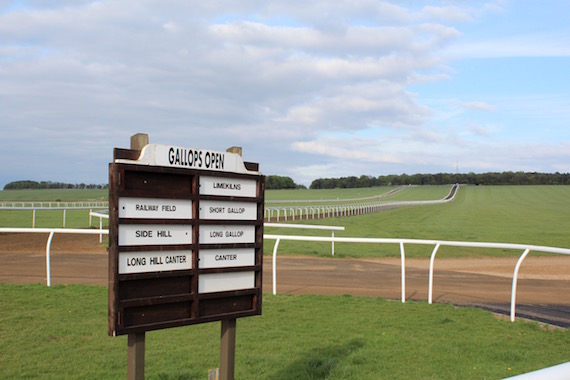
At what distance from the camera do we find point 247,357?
527 centimetres

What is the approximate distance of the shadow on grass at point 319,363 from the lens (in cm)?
471

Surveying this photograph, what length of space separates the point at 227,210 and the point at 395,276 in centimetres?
859

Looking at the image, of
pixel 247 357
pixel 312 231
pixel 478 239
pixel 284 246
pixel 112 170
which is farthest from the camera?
pixel 312 231

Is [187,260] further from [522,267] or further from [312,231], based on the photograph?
[312,231]

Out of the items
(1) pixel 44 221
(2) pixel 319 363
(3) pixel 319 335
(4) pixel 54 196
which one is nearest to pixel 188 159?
(2) pixel 319 363

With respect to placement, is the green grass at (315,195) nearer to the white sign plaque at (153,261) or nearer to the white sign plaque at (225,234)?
the white sign plaque at (225,234)

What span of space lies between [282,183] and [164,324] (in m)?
102

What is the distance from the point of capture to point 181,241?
3.84 metres

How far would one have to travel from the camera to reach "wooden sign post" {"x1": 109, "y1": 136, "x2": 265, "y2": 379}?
3.52 meters

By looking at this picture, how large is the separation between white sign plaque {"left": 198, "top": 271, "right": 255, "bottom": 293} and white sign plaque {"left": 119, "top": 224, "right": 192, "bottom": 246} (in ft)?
1.05

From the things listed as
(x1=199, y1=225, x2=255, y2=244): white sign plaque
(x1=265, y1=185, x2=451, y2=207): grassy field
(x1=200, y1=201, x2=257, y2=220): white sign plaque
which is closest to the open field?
(x1=199, y1=225, x2=255, y2=244): white sign plaque

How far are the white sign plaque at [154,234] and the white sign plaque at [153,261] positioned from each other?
0.07m

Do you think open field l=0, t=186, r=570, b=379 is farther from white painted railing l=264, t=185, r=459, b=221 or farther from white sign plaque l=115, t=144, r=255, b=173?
white painted railing l=264, t=185, r=459, b=221

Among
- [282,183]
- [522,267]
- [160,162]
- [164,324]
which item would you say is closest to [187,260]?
[164,324]
